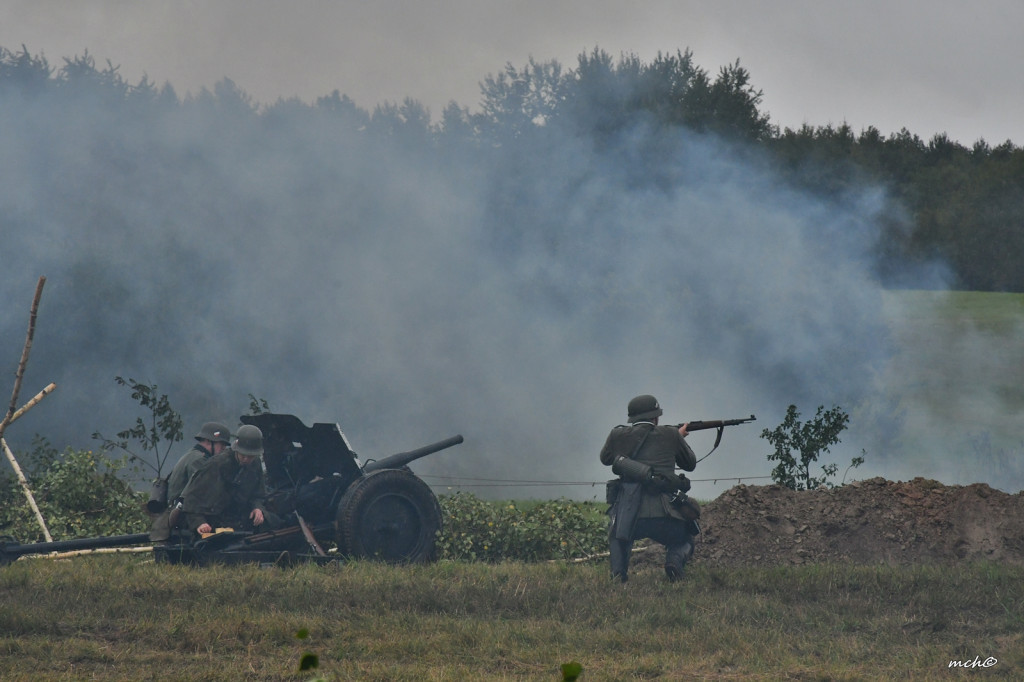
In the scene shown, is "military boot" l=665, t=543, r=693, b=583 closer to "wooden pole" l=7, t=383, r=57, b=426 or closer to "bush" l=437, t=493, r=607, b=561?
"bush" l=437, t=493, r=607, b=561

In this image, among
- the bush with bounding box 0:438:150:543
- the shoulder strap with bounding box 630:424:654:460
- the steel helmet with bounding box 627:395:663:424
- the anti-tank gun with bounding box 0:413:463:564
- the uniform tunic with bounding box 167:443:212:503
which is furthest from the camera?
the bush with bounding box 0:438:150:543

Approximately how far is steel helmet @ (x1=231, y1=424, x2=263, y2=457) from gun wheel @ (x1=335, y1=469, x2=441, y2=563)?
947 mm

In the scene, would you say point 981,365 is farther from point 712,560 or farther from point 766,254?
point 712,560

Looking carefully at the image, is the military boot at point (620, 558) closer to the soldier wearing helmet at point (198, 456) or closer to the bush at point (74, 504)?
the soldier wearing helmet at point (198, 456)

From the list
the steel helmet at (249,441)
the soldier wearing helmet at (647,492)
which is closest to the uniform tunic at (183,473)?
the steel helmet at (249,441)

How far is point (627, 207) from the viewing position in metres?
24.3

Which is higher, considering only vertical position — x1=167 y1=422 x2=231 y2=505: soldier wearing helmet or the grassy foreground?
x1=167 y1=422 x2=231 y2=505: soldier wearing helmet

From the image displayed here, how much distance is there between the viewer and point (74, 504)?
42.4 ft

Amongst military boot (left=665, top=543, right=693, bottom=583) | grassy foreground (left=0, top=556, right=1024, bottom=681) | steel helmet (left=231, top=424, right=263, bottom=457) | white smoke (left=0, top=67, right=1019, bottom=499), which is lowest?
grassy foreground (left=0, top=556, right=1024, bottom=681)

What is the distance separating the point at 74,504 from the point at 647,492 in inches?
283

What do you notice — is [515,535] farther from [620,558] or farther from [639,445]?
[639,445]

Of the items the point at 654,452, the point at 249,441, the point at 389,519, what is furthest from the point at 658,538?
the point at 249,441

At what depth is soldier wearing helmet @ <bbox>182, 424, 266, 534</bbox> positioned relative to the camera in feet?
33.4

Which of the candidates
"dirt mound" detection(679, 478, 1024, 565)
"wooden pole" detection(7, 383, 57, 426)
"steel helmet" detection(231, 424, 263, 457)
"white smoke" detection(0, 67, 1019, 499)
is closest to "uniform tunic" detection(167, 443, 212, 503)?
"steel helmet" detection(231, 424, 263, 457)
